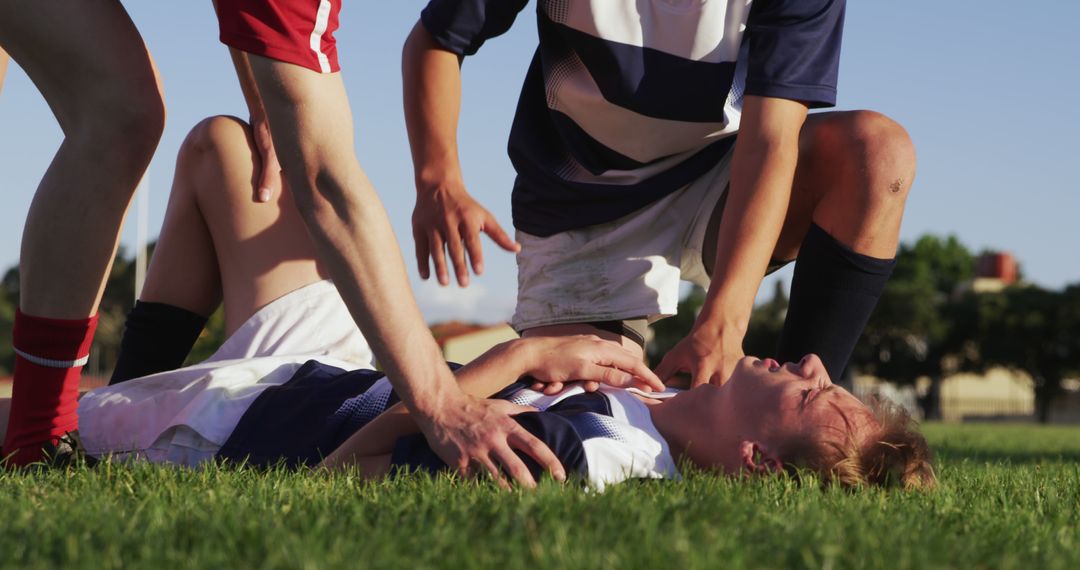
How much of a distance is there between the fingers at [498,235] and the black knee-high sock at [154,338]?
160cm

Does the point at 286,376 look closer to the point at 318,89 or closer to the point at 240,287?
the point at 240,287

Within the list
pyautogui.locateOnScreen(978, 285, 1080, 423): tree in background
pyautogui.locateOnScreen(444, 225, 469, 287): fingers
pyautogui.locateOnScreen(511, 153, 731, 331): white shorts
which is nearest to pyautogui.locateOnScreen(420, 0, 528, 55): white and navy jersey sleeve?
pyautogui.locateOnScreen(511, 153, 731, 331): white shorts

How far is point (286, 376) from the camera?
4027 mm

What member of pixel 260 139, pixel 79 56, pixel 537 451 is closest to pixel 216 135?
pixel 260 139

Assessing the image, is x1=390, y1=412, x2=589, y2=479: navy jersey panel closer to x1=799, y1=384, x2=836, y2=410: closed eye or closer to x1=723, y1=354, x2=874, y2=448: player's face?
x1=723, y1=354, x2=874, y2=448: player's face

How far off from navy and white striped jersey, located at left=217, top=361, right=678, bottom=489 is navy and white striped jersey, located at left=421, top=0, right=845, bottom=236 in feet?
4.70

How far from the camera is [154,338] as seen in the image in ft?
14.7

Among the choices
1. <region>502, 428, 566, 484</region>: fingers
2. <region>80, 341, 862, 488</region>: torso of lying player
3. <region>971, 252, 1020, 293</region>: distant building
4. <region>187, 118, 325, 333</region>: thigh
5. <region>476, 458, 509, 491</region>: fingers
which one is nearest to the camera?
<region>476, 458, 509, 491</region>: fingers

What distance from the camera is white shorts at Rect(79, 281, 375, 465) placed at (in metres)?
3.75

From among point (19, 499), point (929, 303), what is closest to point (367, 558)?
→ point (19, 499)

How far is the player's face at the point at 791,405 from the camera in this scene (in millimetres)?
3410

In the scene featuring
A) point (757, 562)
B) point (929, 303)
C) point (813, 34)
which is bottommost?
point (929, 303)

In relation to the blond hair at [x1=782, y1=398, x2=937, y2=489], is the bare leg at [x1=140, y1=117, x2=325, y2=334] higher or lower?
higher

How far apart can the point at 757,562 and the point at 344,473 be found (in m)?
1.51
